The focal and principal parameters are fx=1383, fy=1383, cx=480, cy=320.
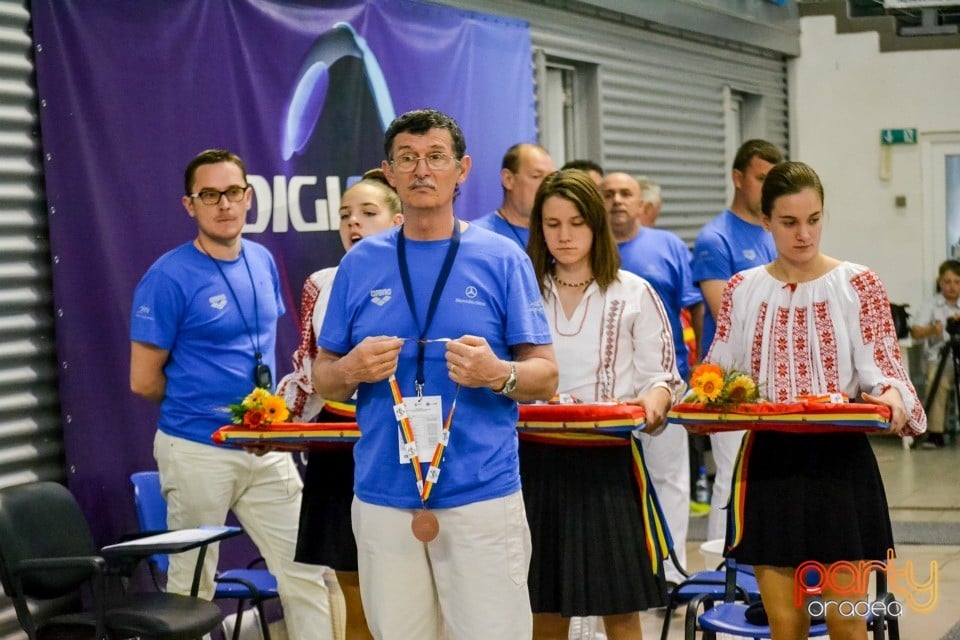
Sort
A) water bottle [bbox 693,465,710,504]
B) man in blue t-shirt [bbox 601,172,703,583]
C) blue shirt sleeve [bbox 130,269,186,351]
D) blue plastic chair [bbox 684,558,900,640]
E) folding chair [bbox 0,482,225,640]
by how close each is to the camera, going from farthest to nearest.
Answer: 1. water bottle [bbox 693,465,710,504]
2. man in blue t-shirt [bbox 601,172,703,583]
3. blue shirt sleeve [bbox 130,269,186,351]
4. folding chair [bbox 0,482,225,640]
5. blue plastic chair [bbox 684,558,900,640]

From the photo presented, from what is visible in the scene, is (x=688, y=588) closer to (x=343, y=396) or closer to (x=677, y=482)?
(x=677, y=482)

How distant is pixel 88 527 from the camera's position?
5.17 m

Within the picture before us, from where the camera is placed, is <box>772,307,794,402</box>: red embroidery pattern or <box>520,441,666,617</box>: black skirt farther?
<box>520,441,666,617</box>: black skirt

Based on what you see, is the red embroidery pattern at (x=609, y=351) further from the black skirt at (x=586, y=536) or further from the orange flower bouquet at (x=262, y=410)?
the orange flower bouquet at (x=262, y=410)

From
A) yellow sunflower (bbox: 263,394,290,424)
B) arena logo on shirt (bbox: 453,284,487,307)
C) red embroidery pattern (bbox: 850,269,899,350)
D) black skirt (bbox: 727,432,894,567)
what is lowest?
black skirt (bbox: 727,432,894,567)

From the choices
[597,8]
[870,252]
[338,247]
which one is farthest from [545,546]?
[870,252]

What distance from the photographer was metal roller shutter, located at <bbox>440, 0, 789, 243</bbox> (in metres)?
9.68

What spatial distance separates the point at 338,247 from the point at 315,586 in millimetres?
2146

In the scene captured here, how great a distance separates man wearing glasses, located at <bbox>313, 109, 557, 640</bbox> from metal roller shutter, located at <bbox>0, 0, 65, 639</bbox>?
2.38 m

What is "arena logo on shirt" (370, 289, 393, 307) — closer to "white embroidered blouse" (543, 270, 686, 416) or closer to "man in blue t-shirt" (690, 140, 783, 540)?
"white embroidered blouse" (543, 270, 686, 416)

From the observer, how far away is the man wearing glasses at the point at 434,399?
333 centimetres

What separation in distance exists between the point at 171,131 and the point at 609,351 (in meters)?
2.51

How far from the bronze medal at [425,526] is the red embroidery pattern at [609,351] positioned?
1.29 metres

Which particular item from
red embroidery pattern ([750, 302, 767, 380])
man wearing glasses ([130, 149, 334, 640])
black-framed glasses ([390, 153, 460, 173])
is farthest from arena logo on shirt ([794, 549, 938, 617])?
man wearing glasses ([130, 149, 334, 640])
